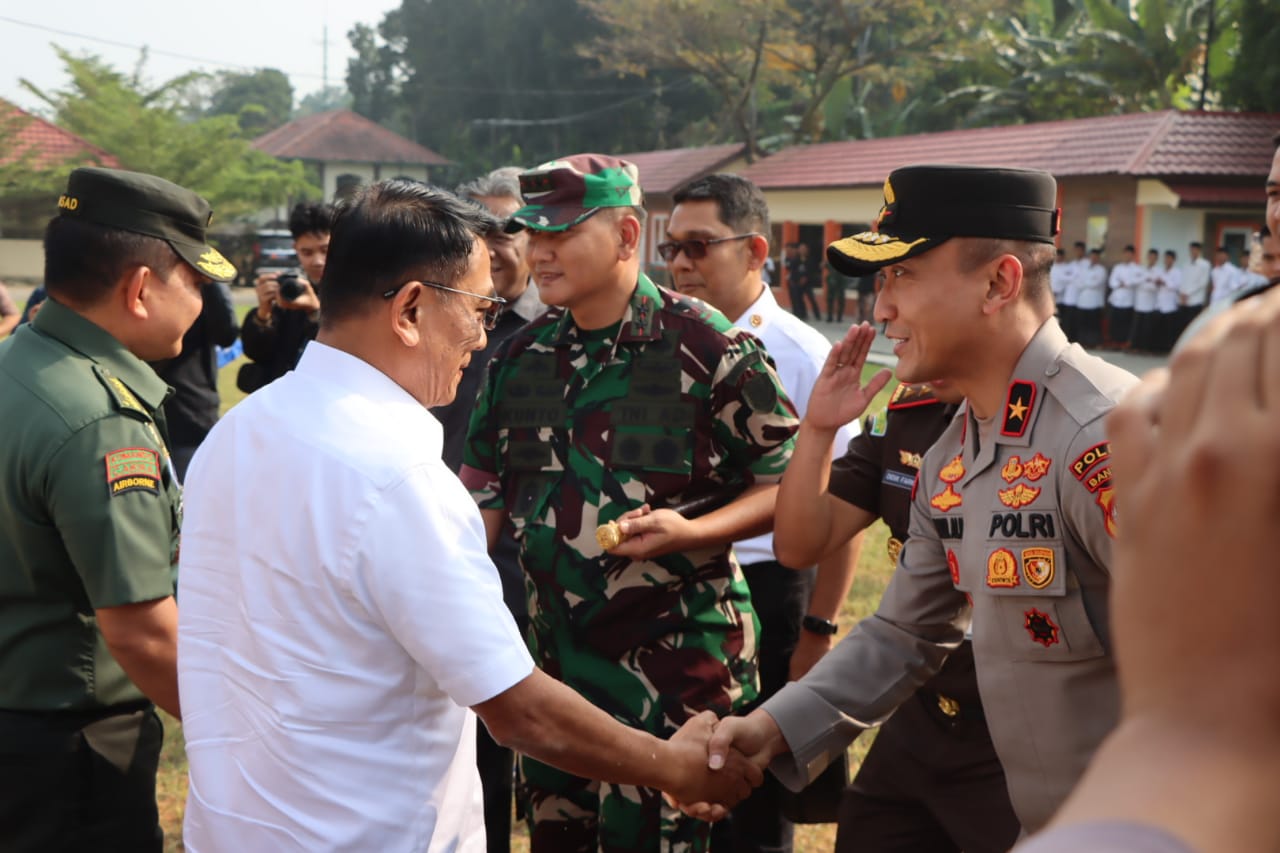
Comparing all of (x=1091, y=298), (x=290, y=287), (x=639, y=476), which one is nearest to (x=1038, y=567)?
(x=639, y=476)

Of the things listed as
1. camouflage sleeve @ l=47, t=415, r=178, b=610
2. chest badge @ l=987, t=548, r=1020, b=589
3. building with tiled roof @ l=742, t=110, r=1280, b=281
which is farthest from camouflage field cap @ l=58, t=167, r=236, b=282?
building with tiled roof @ l=742, t=110, r=1280, b=281

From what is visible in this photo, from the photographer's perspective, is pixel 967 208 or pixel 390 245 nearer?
pixel 390 245

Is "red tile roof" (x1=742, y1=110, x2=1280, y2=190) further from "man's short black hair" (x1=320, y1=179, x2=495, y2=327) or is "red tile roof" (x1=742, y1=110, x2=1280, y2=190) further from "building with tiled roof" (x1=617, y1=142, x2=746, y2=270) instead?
"man's short black hair" (x1=320, y1=179, x2=495, y2=327)

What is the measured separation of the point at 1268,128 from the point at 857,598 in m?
18.9

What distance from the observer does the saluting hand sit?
128 inches

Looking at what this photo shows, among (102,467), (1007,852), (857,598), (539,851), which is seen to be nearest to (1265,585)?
(1007,852)

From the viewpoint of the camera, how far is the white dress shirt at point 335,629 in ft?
6.98

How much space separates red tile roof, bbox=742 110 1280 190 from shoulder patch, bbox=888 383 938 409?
1553 centimetres

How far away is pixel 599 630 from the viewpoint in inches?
137

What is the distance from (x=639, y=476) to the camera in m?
3.52

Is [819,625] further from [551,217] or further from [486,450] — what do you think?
[551,217]

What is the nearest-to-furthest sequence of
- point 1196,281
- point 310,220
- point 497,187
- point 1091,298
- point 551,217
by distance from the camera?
point 551,217 < point 497,187 < point 310,220 < point 1196,281 < point 1091,298

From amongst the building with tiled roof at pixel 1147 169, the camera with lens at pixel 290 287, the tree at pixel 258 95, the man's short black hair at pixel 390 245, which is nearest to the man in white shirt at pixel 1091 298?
the building with tiled roof at pixel 1147 169

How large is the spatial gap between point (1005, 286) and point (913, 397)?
0.77 meters
